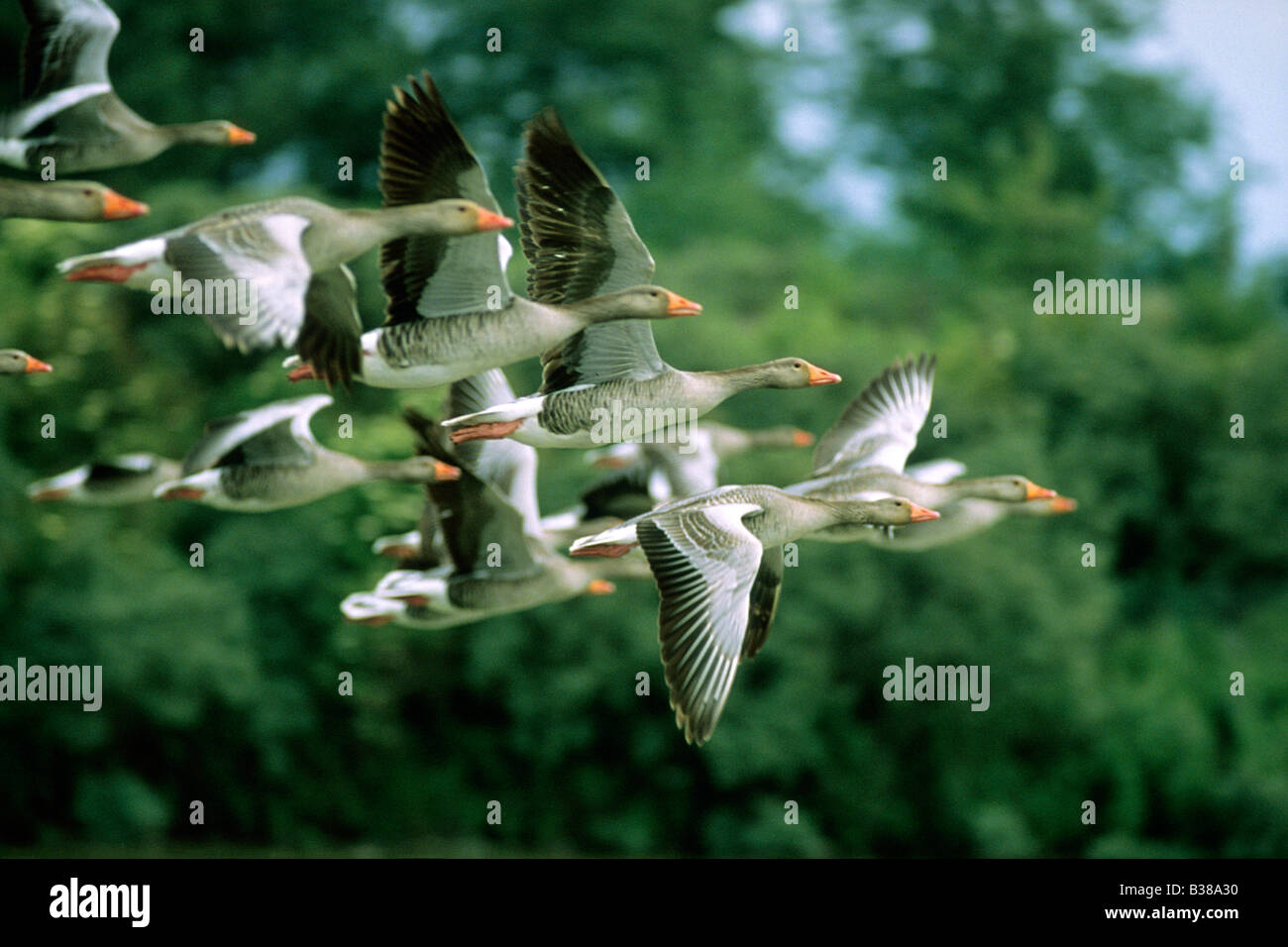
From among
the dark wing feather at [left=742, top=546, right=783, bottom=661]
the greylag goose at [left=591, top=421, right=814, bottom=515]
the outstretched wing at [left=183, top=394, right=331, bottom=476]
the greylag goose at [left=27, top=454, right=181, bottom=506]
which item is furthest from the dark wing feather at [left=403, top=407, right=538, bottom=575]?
the greylag goose at [left=27, top=454, right=181, bottom=506]

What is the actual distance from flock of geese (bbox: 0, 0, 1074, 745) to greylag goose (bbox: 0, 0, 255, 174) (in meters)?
0.01

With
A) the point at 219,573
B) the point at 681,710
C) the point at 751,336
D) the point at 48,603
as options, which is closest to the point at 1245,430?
the point at 751,336

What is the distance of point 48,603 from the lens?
17.0m

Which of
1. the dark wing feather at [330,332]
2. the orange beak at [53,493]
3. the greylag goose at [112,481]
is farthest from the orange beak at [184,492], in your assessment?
the dark wing feather at [330,332]

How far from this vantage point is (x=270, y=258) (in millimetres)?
6105

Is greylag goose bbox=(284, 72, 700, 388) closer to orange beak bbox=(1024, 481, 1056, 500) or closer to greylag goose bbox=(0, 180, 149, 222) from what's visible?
greylag goose bbox=(0, 180, 149, 222)

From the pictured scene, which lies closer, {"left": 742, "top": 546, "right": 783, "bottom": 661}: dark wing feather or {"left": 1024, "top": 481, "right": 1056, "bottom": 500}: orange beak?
{"left": 742, "top": 546, "right": 783, "bottom": 661}: dark wing feather

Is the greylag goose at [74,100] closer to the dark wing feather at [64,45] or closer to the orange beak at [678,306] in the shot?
the dark wing feather at [64,45]

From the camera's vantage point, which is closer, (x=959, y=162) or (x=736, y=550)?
(x=736, y=550)

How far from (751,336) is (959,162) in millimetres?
17435

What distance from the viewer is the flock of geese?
20.5 feet

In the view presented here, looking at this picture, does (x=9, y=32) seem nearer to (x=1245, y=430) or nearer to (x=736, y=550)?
(x=1245, y=430)

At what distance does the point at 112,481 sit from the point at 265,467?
5.90 feet

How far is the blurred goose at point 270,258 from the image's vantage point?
5895mm
